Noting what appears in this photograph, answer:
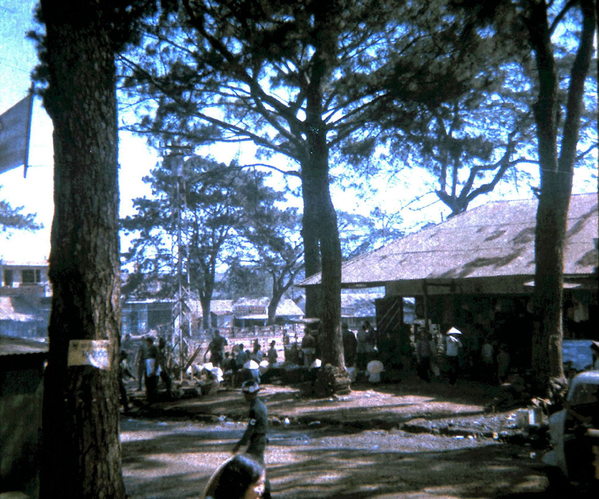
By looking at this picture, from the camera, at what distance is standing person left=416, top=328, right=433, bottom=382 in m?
14.8

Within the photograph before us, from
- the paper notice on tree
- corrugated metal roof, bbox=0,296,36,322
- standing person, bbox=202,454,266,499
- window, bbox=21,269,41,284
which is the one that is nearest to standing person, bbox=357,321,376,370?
standing person, bbox=202,454,266,499

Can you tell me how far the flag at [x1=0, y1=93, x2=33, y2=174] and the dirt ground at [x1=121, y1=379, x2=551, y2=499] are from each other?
4781 mm

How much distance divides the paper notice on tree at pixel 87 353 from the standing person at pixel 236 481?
1.55 meters

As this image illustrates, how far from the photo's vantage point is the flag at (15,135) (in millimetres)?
7957

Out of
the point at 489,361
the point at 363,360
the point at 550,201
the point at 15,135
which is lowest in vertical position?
the point at 363,360

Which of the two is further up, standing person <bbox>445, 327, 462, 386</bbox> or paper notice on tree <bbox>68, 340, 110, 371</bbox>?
paper notice on tree <bbox>68, 340, 110, 371</bbox>

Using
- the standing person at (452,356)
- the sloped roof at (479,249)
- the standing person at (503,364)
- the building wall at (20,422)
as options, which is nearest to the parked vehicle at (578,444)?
the building wall at (20,422)

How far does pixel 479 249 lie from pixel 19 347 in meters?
12.9

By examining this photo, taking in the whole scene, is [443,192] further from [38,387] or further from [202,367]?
[38,387]

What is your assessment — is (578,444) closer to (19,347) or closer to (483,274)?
(19,347)

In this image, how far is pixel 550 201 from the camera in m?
11.1

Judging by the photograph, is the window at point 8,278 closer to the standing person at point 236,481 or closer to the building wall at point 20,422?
the building wall at point 20,422

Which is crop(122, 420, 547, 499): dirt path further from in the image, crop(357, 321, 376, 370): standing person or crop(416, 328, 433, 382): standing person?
crop(357, 321, 376, 370): standing person

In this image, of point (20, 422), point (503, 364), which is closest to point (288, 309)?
point (503, 364)
